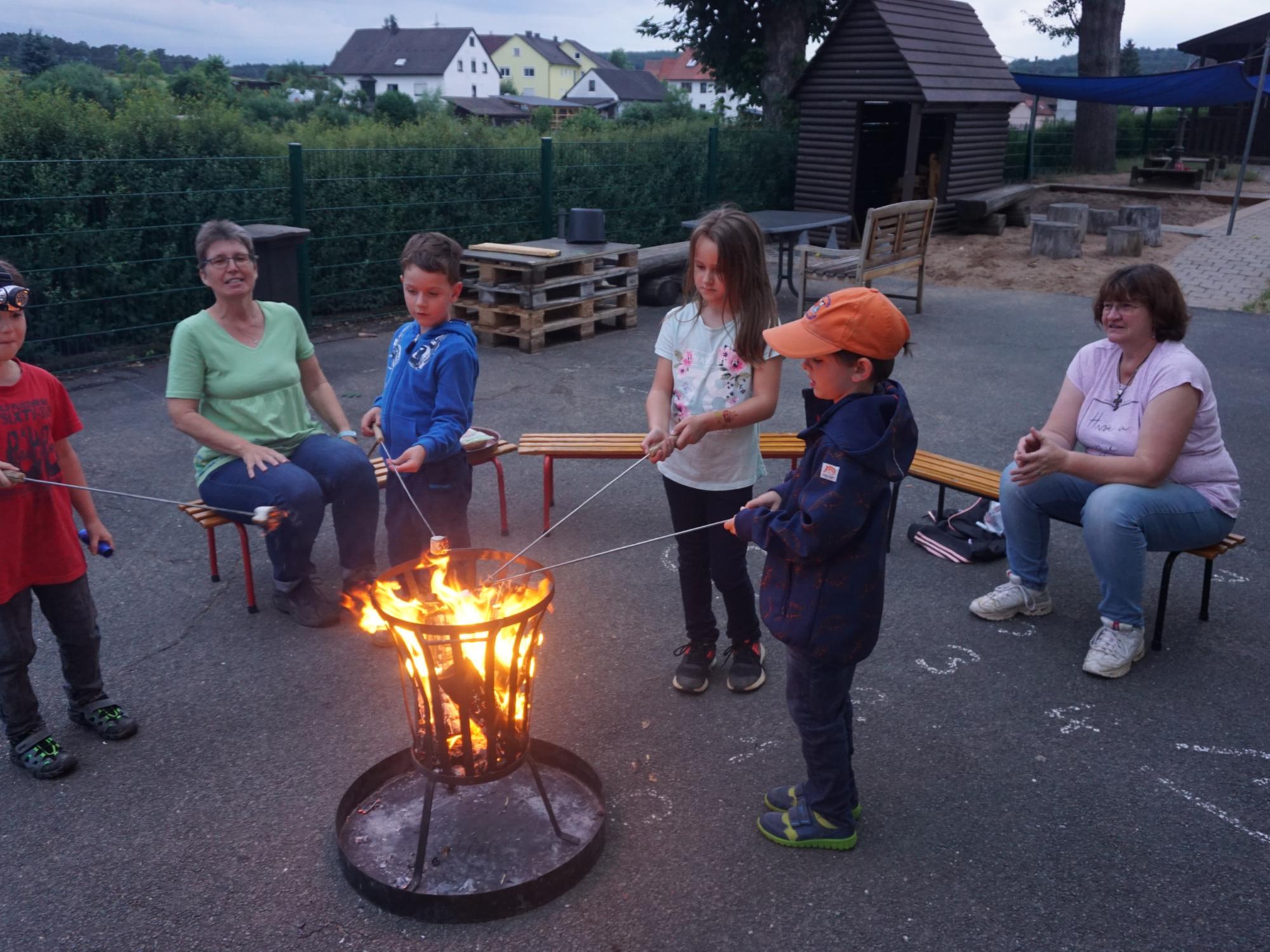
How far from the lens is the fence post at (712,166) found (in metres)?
13.8

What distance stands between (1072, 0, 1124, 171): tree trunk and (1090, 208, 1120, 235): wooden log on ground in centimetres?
741

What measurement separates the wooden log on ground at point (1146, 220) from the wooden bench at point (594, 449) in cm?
1205

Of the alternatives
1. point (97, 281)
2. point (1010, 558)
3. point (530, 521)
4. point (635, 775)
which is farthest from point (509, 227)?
point (635, 775)

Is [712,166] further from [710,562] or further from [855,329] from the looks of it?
[855,329]

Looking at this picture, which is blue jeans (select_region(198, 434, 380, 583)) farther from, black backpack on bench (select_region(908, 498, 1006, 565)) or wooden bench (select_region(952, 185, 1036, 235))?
wooden bench (select_region(952, 185, 1036, 235))

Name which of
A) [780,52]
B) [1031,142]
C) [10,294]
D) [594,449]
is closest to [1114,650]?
[594,449]

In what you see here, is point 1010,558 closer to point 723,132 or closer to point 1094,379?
point 1094,379

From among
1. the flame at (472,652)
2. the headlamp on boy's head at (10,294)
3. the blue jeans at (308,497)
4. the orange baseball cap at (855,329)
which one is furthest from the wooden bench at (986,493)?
the headlamp on boy's head at (10,294)

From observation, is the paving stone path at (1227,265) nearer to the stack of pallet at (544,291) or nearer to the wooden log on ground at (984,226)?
the wooden log on ground at (984,226)

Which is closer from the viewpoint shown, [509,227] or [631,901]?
[631,901]

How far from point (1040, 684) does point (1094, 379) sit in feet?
4.13

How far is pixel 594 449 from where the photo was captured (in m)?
5.19

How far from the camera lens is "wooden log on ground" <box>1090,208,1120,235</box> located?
16312mm

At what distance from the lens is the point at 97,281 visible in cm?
812
